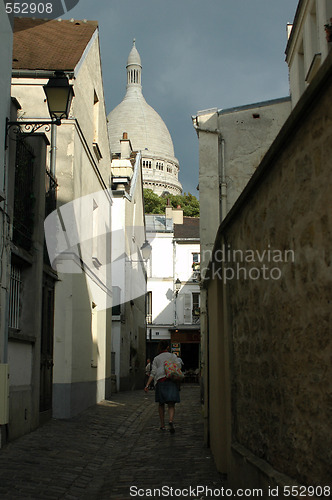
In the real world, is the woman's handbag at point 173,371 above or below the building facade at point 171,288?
below

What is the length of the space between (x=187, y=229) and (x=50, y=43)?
1289 inches

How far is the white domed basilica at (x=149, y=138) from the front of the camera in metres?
124

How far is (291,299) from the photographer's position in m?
4.21

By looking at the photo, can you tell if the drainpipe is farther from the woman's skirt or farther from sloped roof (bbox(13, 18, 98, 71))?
the woman's skirt

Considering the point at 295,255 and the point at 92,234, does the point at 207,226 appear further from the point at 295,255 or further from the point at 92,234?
the point at 295,255

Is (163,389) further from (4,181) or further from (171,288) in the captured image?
(171,288)

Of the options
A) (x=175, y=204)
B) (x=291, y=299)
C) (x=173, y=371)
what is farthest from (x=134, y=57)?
(x=291, y=299)

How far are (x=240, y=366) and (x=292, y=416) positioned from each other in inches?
73.1

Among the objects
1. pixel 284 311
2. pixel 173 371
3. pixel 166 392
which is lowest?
pixel 166 392

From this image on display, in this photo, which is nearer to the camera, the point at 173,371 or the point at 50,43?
the point at 173,371

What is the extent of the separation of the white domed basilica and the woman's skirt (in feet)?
362

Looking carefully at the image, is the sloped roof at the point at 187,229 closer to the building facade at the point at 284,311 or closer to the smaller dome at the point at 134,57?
the building facade at the point at 284,311

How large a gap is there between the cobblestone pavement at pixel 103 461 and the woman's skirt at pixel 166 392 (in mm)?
545

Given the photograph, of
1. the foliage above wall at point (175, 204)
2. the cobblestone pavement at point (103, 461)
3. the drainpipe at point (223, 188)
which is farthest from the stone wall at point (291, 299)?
the foliage above wall at point (175, 204)
